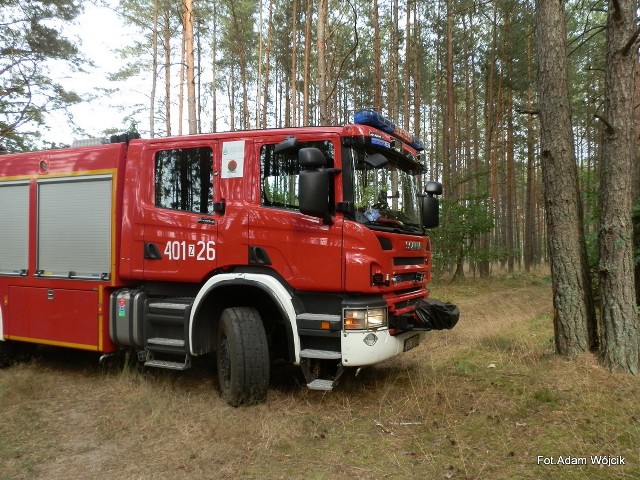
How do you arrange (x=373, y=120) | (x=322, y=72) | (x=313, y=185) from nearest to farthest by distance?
(x=313, y=185) < (x=373, y=120) < (x=322, y=72)

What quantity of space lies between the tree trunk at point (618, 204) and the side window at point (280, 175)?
3248 mm

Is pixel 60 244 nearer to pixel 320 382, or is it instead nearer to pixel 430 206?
pixel 320 382

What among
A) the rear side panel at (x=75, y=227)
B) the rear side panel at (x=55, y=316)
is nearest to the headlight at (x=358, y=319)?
the rear side panel at (x=75, y=227)

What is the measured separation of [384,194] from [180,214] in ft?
7.20

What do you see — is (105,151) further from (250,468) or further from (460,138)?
(460,138)

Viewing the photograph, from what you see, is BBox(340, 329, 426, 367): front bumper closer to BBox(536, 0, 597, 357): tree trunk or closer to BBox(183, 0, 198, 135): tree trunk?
BBox(536, 0, 597, 357): tree trunk

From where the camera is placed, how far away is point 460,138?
2483 cm

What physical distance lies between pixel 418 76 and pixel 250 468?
1976 centimetres

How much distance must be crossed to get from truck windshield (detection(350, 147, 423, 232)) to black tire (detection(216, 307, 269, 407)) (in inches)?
60.7

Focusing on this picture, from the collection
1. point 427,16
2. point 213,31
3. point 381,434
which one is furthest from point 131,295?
point 213,31

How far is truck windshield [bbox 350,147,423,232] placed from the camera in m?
4.30

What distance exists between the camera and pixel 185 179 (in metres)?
4.85

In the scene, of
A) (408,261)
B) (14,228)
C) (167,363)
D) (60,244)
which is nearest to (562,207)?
(408,261)

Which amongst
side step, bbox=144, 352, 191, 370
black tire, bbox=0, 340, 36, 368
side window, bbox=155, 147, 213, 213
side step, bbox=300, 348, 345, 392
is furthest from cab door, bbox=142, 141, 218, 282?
black tire, bbox=0, 340, 36, 368
